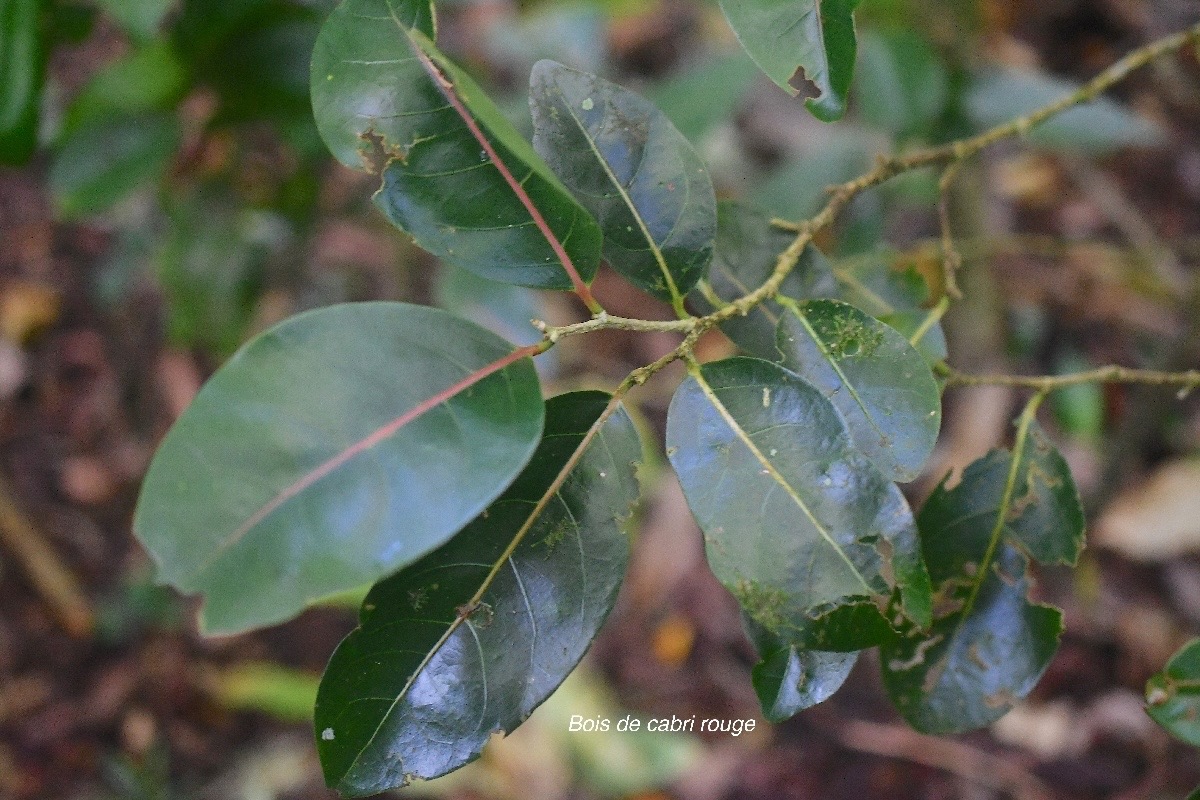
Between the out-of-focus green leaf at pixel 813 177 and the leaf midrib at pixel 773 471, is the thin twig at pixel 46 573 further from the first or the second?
the leaf midrib at pixel 773 471

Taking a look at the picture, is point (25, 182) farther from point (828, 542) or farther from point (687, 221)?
point (828, 542)

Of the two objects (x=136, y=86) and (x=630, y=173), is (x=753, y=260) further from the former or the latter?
(x=136, y=86)

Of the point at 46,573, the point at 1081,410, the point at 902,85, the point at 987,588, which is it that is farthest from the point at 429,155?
the point at 46,573

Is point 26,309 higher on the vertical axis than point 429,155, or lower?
lower

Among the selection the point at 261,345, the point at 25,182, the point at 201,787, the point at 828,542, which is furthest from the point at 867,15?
the point at 25,182

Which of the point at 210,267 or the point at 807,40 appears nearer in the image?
the point at 807,40

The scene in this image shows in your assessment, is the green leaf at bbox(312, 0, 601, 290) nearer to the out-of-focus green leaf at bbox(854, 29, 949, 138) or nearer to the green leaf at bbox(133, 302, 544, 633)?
the green leaf at bbox(133, 302, 544, 633)
